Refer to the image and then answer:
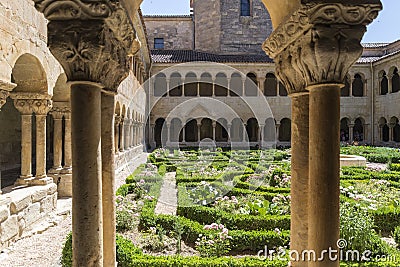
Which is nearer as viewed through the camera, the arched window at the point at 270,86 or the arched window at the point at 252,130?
the arched window at the point at 252,130

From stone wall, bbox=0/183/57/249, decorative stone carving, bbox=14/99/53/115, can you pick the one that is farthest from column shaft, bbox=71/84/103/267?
decorative stone carving, bbox=14/99/53/115

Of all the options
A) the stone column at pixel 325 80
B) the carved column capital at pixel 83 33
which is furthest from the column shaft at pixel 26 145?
the stone column at pixel 325 80

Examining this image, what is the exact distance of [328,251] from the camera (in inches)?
100

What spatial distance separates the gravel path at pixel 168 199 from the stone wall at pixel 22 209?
103 inches

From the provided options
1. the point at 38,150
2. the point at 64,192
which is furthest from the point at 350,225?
the point at 64,192

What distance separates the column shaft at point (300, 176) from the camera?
A: 119 inches

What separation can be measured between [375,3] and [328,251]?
1849 millimetres

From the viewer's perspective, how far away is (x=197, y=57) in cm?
2934

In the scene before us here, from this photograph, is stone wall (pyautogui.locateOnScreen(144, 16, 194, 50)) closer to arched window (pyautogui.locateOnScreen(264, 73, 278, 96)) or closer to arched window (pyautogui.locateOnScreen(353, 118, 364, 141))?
arched window (pyautogui.locateOnScreen(264, 73, 278, 96))

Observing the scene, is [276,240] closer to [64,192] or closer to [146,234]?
[146,234]

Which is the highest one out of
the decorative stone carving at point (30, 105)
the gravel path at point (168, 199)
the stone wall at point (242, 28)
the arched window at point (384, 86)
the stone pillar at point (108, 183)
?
the stone wall at point (242, 28)

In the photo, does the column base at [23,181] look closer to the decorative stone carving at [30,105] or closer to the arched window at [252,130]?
the decorative stone carving at [30,105]

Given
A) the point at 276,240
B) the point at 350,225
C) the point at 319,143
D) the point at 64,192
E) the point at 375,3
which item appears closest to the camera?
the point at 375,3

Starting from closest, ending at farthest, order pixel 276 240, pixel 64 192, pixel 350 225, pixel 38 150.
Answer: pixel 350 225 → pixel 276 240 → pixel 38 150 → pixel 64 192
